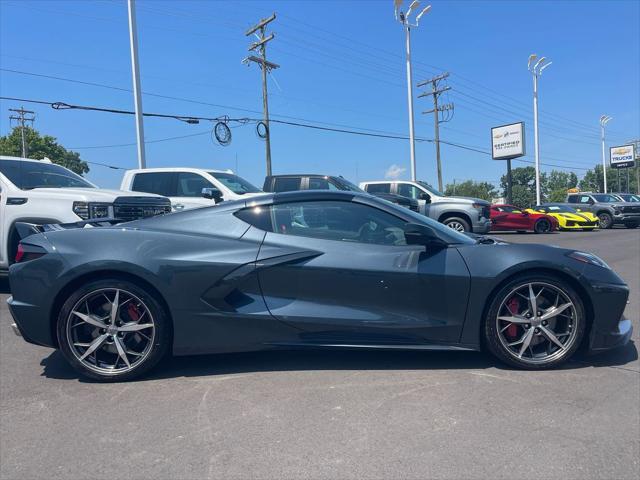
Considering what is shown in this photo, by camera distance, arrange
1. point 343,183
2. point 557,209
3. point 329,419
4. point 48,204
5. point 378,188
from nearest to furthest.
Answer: point 329,419
point 48,204
point 343,183
point 378,188
point 557,209

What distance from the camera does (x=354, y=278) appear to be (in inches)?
133

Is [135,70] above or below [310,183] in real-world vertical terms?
above

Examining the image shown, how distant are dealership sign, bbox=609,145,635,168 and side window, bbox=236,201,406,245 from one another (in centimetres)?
6303

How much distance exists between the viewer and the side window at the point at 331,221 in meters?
3.57

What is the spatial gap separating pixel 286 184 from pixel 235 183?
256 cm

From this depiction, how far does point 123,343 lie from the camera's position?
3.42m

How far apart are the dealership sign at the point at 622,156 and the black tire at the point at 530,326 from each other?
2459 inches

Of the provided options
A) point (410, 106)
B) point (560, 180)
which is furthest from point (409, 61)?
point (560, 180)

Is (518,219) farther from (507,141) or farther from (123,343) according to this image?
(123,343)

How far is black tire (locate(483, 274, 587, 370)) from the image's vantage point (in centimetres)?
342

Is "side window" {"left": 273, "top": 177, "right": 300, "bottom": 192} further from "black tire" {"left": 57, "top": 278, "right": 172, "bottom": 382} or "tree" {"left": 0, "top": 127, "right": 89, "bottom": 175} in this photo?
"tree" {"left": 0, "top": 127, "right": 89, "bottom": 175}

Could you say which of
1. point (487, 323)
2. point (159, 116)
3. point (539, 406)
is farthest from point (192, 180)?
point (159, 116)

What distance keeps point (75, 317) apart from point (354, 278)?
2096 millimetres

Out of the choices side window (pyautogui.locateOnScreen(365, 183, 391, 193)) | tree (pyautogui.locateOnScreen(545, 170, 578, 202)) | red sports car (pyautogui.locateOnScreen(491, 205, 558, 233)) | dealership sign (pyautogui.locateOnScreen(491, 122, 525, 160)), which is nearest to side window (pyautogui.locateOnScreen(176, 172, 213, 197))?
side window (pyautogui.locateOnScreen(365, 183, 391, 193))
